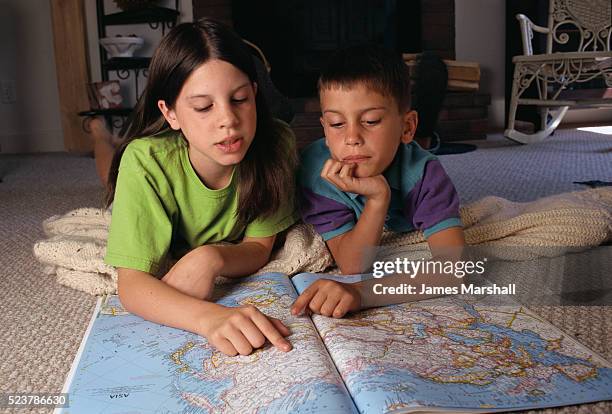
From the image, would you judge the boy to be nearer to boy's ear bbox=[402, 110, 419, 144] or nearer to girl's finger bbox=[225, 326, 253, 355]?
boy's ear bbox=[402, 110, 419, 144]

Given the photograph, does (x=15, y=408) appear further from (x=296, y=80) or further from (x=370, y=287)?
(x=296, y=80)

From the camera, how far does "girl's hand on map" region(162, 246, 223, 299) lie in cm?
88

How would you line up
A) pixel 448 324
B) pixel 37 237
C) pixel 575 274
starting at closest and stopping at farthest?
pixel 448 324 < pixel 575 274 < pixel 37 237

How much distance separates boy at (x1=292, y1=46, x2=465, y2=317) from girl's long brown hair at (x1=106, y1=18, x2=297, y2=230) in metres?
0.07

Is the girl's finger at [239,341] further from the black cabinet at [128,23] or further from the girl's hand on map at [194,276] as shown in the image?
the black cabinet at [128,23]

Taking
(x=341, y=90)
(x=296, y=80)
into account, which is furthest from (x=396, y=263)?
(x=296, y=80)

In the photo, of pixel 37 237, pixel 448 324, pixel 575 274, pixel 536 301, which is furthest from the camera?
pixel 37 237

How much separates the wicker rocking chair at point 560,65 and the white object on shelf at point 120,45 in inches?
65.4

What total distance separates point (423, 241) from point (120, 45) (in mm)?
2252

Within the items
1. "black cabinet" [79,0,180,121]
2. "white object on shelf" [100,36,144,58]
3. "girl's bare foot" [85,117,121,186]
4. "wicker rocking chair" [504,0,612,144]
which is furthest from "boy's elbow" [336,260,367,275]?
"white object on shelf" [100,36,144,58]

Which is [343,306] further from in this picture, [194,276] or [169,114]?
[169,114]

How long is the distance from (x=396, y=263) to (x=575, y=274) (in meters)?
0.27

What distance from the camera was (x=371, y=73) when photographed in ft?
3.13

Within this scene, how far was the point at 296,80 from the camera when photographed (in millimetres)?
3377
